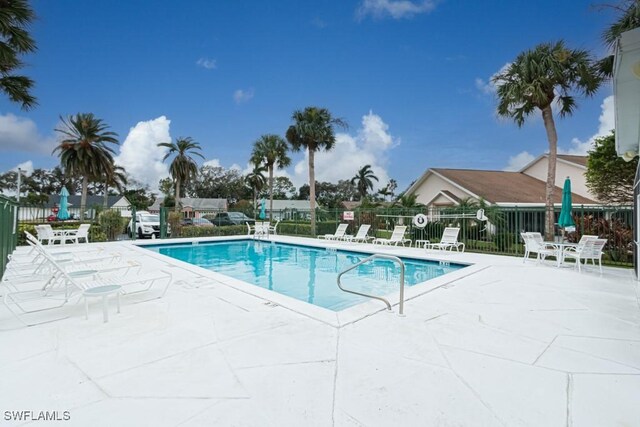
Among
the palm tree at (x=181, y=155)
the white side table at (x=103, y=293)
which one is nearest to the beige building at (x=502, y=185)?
the white side table at (x=103, y=293)

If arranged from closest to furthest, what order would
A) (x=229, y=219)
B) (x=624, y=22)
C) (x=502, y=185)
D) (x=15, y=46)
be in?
(x=624, y=22) < (x=15, y=46) < (x=229, y=219) < (x=502, y=185)

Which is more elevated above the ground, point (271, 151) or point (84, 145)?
point (271, 151)

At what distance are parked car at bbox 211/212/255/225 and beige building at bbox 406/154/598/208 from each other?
13.1 meters

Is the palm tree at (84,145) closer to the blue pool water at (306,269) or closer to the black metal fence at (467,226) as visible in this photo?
the black metal fence at (467,226)

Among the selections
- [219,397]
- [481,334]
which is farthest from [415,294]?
[219,397]

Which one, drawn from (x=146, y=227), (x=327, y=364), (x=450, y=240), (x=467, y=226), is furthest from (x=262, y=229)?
(x=327, y=364)

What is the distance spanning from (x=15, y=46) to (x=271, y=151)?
18.7 metres

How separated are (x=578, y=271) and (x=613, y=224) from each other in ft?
11.2

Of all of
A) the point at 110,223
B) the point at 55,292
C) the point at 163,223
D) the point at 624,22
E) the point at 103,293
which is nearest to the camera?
the point at 103,293

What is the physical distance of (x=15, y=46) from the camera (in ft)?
34.5

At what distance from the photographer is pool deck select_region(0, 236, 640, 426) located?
2.32 m

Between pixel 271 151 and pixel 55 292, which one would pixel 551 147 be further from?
pixel 271 151

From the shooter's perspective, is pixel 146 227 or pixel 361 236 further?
pixel 146 227

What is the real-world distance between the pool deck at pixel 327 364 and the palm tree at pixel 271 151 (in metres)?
24.1
